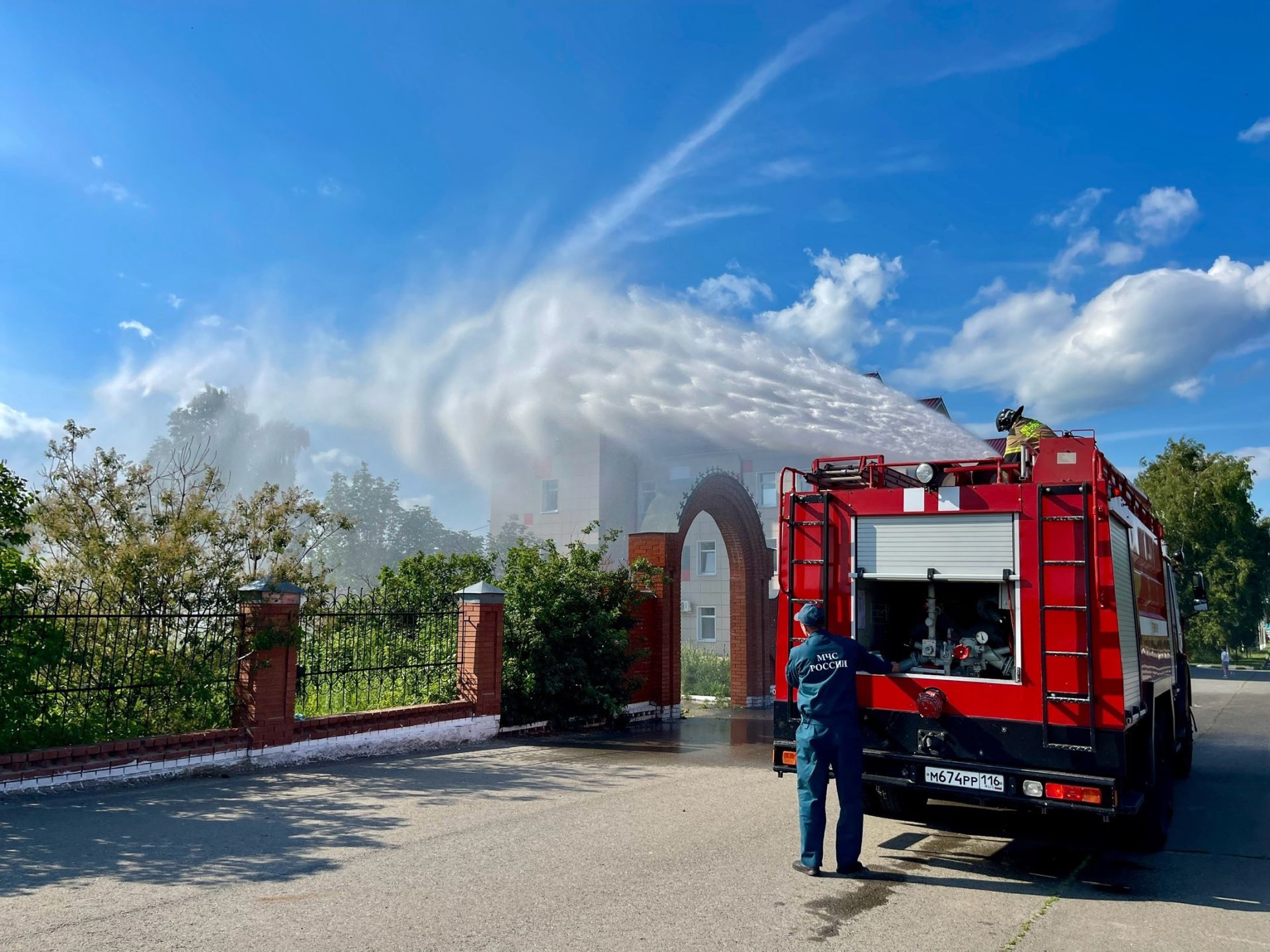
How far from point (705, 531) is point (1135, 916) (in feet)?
131

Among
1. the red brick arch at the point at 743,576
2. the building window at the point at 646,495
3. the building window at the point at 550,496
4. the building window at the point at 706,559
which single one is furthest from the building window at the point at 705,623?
the red brick arch at the point at 743,576

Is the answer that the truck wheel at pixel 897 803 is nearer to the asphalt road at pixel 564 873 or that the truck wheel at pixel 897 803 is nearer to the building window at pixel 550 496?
the asphalt road at pixel 564 873

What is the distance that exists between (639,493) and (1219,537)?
29.2m

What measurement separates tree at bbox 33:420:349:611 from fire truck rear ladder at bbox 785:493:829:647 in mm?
6714

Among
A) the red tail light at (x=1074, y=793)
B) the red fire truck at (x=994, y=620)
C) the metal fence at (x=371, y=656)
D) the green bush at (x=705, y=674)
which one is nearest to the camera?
the red tail light at (x=1074, y=793)

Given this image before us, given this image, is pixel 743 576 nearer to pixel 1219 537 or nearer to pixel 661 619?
pixel 661 619

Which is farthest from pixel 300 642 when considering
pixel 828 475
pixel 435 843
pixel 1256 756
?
pixel 1256 756

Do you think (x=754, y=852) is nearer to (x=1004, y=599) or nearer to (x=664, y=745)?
(x=1004, y=599)

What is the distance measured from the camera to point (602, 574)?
1486 centimetres

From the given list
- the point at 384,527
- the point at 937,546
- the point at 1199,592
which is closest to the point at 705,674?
the point at 1199,592

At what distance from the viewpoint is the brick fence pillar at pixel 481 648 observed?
12.7 metres

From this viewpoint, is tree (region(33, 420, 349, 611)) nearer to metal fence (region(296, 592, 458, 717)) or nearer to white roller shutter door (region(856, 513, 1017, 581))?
metal fence (region(296, 592, 458, 717))

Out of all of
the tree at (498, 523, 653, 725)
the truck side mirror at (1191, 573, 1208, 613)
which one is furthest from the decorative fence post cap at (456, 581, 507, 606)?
the truck side mirror at (1191, 573, 1208, 613)

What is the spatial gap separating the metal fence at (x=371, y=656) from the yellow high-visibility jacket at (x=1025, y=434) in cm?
777
